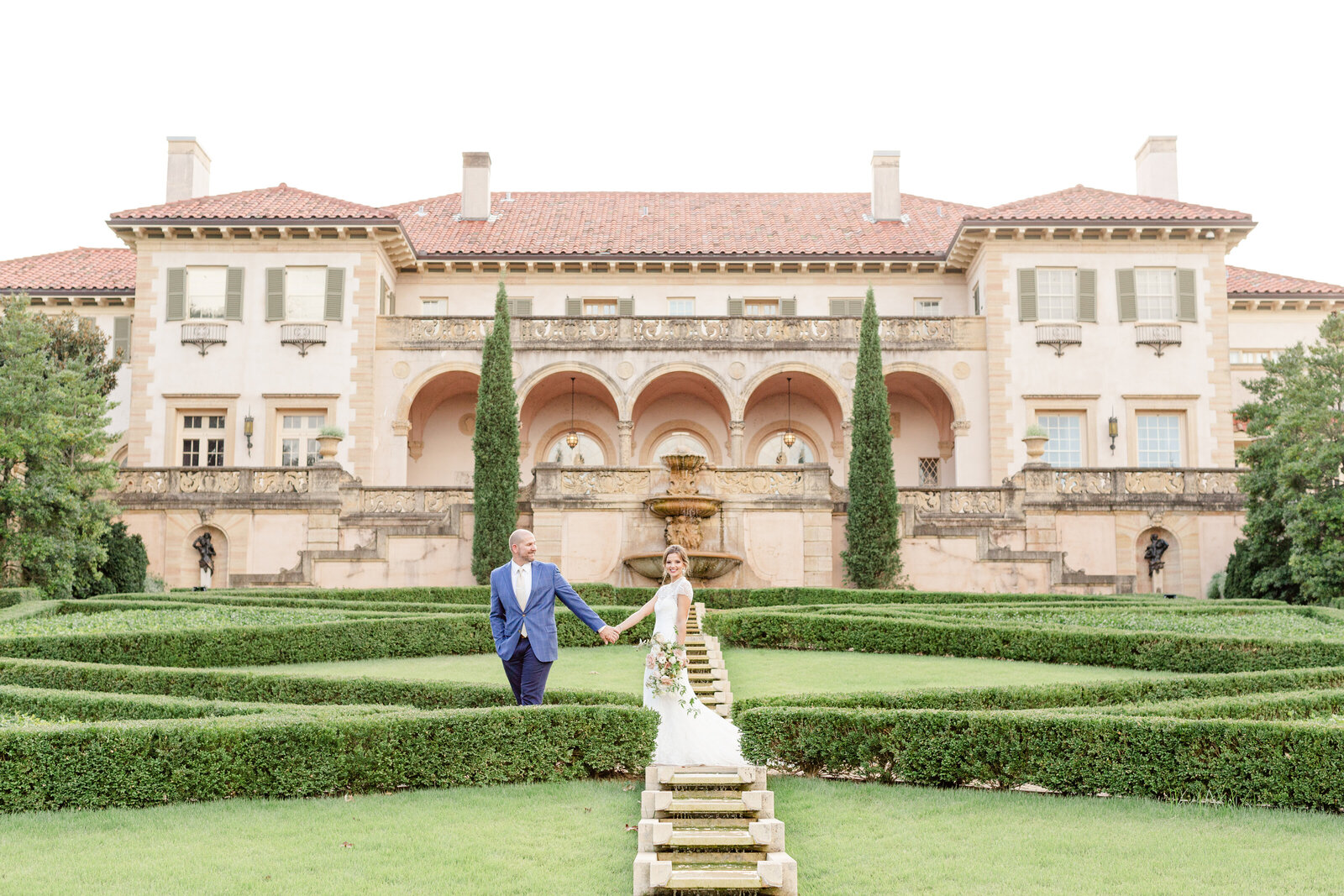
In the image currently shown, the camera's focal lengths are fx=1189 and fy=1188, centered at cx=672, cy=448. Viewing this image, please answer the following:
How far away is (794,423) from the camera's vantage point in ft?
119

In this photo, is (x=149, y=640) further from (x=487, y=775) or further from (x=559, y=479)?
(x=559, y=479)

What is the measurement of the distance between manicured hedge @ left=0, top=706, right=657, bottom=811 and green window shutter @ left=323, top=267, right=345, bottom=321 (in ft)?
82.3

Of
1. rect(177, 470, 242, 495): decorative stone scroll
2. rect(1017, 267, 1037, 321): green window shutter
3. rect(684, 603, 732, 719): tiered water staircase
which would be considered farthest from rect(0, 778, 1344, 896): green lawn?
rect(1017, 267, 1037, 321): green window shutter

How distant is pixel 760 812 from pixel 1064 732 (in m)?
2.85

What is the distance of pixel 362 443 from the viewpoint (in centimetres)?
3272

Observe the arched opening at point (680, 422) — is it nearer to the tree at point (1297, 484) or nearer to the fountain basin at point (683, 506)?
the fountain basin at point (683, 506)

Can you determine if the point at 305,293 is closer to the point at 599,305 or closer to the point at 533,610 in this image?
the point at 599,305

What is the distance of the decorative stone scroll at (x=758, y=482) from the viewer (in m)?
26.2

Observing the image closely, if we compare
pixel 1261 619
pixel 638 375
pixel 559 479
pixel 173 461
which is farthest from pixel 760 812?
pixel 173 461

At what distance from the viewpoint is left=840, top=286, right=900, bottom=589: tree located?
26.4 metres

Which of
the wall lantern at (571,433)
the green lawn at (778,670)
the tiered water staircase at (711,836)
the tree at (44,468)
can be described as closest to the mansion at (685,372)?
the wall lantern at (571,433)

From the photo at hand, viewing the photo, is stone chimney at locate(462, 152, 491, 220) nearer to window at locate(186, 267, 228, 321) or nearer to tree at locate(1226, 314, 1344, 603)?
window at locate(186, 267, 228, 321)

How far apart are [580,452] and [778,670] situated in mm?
21965

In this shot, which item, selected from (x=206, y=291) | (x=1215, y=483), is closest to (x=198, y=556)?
(x=206, y=291)
